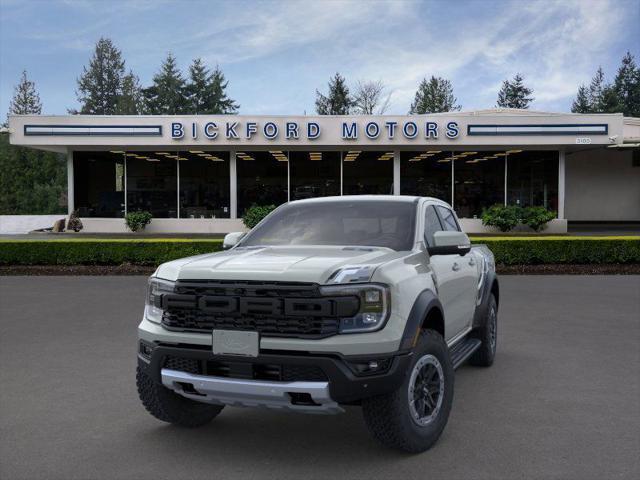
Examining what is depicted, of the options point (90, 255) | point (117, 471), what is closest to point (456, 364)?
point (117, 471)

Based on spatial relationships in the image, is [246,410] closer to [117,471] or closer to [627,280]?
[117,471]

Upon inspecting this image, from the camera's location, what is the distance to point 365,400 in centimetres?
385

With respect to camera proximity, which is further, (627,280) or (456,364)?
(627,280)

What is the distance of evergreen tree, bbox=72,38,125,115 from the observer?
271ft

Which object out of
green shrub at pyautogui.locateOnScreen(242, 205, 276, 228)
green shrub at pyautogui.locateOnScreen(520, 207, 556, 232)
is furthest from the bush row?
green shrub at pyautogui.locateOnScreen(520, 207, 556, 232)

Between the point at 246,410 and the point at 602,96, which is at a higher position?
the point at 602,96

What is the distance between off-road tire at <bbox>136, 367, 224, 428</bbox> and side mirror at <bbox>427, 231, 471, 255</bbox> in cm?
215

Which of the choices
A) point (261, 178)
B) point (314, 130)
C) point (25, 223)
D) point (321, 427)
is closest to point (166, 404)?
point (321, 427)

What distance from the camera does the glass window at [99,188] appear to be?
27.9 meters

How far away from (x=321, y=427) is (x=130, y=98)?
78993mm

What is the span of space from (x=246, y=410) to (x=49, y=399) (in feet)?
5.81

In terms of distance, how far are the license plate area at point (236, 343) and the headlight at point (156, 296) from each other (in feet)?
1.68

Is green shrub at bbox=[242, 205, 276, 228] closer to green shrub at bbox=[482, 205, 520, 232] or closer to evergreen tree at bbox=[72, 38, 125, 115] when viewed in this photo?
green shrub at bbox=[482, 205, 520, 232]

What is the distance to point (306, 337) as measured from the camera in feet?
12.1
